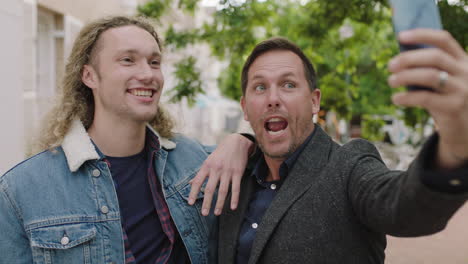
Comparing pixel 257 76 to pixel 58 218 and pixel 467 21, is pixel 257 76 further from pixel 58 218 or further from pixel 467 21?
pixel 467 21

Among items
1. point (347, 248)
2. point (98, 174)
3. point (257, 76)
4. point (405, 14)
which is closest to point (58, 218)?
Answer: point (98, 174)

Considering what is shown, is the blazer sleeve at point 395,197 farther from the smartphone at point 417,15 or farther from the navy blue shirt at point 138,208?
the navy blue shirt at point 138,208

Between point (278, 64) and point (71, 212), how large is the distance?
4.69 ft

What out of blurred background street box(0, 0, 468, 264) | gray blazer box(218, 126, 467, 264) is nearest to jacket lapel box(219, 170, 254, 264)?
gray blazer box(218, 126, 467, 264)

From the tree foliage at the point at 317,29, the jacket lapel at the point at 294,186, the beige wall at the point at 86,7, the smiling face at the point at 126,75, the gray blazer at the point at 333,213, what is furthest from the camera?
the beige wall at the point at 86,7

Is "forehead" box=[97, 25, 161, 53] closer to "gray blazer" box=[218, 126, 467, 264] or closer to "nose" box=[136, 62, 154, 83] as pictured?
"nose" box=[136, 62, 154, 83]

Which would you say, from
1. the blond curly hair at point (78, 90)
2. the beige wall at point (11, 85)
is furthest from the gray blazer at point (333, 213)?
the beige wall at point (11, 85)

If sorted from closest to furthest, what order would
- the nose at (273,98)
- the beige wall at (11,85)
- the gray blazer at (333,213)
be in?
1. the gray blazer at (333,213)
2. the nose at (273,98)
3. the beige wall at (11,85)

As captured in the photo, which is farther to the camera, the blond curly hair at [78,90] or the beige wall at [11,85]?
the beige wall at [11,85]

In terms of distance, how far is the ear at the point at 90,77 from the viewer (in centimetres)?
291

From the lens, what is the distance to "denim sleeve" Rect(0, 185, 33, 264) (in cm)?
227

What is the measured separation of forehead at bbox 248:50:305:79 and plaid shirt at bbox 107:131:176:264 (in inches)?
34.8

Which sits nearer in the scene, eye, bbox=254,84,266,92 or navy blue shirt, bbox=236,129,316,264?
navy blue shirt, bbox=236,129,316,264

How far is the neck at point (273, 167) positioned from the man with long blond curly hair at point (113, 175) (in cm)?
16
